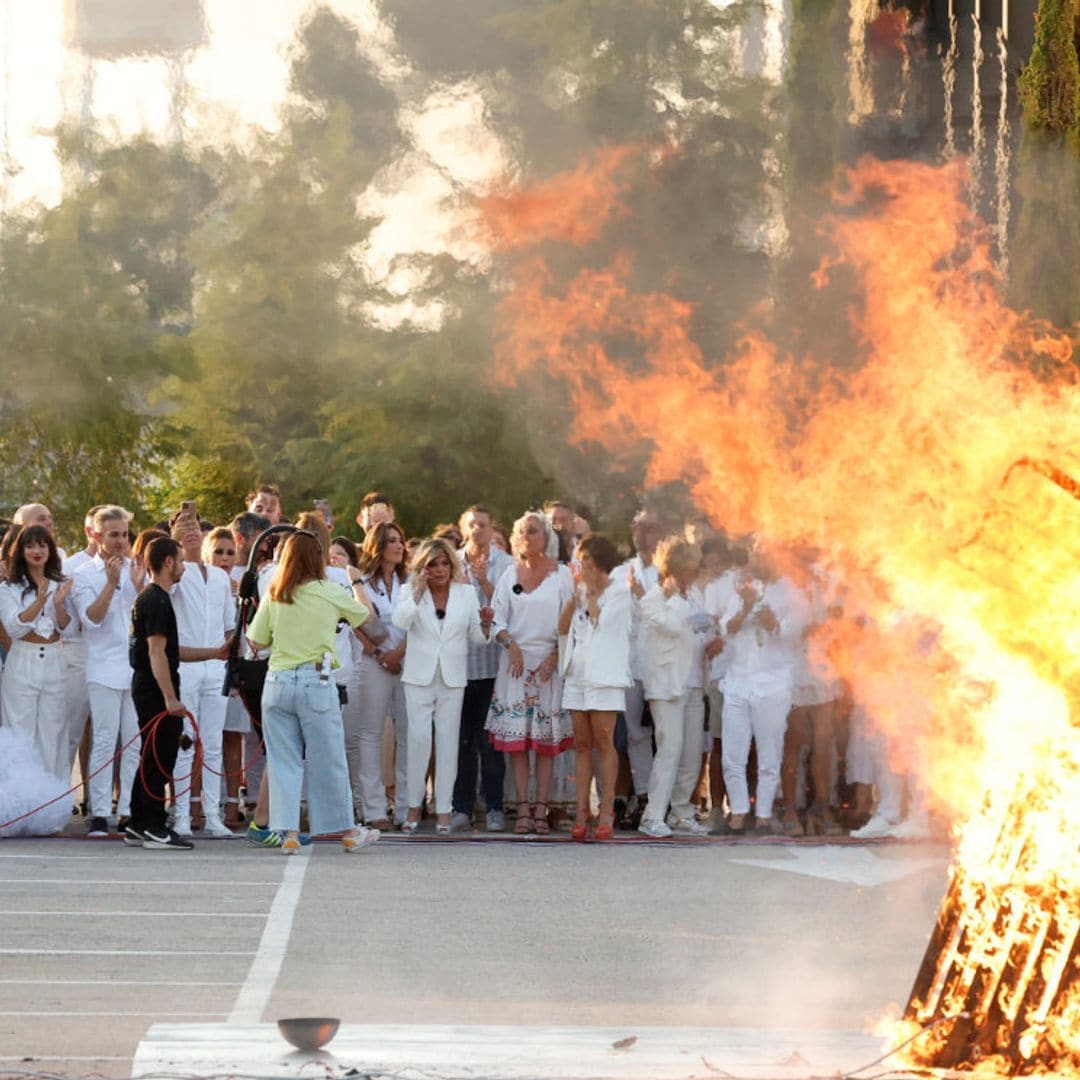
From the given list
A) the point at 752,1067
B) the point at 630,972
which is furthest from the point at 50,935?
the point at 752,1067

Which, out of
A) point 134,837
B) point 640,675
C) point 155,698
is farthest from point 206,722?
point 640,675

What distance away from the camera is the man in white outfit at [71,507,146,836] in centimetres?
1353

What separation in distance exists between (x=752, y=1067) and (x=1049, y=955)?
1.05 m

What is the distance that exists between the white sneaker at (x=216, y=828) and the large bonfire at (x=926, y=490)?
3.74 metres

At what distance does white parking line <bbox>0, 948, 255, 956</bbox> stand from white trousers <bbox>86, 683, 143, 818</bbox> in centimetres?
386

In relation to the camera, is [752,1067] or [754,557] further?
[754,557]

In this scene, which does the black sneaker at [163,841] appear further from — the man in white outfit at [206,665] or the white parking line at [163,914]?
the white parking line at [163,914]

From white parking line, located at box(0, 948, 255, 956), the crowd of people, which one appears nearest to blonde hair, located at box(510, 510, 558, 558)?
the crowd of people

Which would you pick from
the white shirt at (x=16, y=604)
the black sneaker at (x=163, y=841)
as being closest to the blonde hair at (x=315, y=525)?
the white shirt at (x=16, y=604)

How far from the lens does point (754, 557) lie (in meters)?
14.2

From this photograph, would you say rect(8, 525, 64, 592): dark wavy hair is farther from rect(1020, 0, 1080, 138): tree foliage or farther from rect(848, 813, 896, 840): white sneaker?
rect(1020, 0, 1080, 138): tree foliage

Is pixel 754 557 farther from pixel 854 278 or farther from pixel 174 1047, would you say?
pixel 174 1047

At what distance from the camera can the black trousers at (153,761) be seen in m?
13.0

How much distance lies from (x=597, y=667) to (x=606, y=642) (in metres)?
0.19
